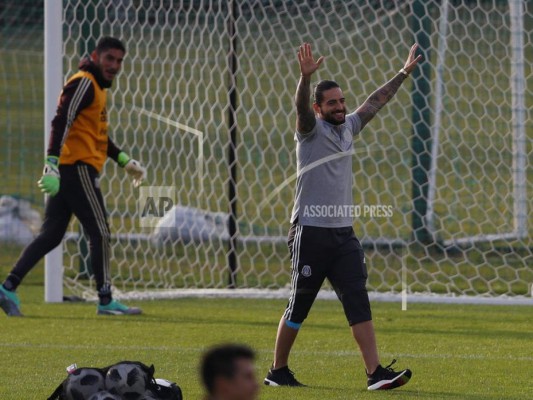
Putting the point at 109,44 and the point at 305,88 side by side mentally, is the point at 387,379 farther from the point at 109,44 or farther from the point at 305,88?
the point at 109,44

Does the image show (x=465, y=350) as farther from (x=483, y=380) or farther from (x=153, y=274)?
(x=153, y=274)

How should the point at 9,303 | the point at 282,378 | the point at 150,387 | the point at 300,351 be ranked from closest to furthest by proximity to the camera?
the point at 150,387 < the point at 282,378 < the point at 300,351 < the point at 9,303

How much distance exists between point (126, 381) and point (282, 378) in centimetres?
133

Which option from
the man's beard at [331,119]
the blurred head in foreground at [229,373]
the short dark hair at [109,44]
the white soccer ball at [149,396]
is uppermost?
the short dark hair at [109,44]

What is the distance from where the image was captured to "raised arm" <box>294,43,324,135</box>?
6.38 metres

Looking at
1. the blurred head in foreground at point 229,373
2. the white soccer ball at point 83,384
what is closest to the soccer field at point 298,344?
the white soccer ball at point 83,384

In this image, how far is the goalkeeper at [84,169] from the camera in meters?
9.27

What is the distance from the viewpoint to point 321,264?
6809 mm

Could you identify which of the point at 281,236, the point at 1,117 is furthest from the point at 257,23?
the point at 1,117

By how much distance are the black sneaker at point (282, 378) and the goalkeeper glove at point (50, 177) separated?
2.89 meters

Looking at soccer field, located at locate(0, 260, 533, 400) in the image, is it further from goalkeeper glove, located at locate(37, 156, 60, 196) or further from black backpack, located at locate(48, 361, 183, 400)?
goalkeeper glove, located at locate(37, 156, 60, 196)

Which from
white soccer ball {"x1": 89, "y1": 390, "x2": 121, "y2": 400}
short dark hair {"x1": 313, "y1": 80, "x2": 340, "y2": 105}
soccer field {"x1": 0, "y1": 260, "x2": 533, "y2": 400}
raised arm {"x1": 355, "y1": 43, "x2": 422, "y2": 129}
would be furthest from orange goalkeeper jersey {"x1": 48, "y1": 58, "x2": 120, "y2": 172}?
white soccer ball {"x1": 89, "y1": 390, "x2": 121, "y2": 400}

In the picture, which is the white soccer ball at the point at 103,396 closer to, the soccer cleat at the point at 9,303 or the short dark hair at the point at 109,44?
the soccer cleat at the point at 9,303

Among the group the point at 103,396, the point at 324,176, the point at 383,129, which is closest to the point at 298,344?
the point at 324,176
